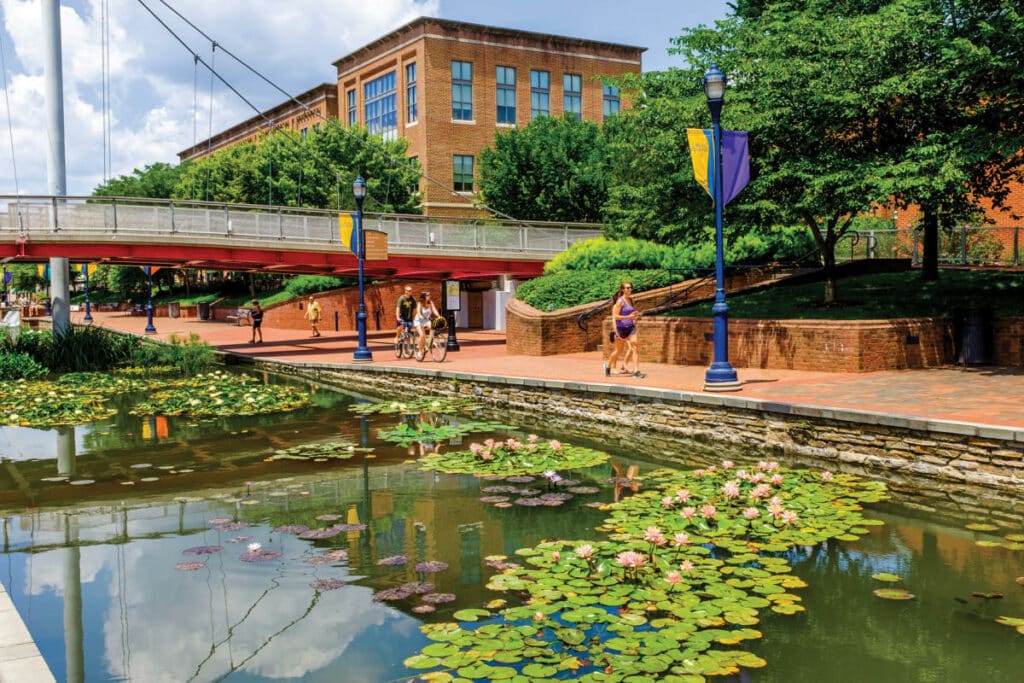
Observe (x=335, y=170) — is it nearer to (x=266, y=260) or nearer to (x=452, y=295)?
(x=266, y=260)

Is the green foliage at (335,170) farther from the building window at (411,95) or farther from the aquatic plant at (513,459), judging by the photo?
the aquatic plant at (513,459)

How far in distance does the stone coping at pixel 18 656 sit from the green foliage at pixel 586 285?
19743 millimetres

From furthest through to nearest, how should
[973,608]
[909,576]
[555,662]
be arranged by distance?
[909,576] → [973,608] → [555,662]

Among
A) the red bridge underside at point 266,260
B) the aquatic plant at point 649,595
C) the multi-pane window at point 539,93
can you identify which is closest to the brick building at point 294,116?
the multi-pane window at point 539,93

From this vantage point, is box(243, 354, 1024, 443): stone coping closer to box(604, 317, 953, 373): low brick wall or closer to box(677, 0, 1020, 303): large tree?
box(604, 317, 953, 373): low brick wall

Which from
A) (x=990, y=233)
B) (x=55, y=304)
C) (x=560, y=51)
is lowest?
(x=55, y=304)

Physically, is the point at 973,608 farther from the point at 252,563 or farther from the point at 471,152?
the point at 471,152

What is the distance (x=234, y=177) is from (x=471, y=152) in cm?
1526

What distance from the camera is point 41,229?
26.7 meters

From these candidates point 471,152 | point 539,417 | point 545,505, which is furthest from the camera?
Answer: point 471,152

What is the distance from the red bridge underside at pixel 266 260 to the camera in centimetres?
2755

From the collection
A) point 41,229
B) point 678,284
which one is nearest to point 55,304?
point 41,229

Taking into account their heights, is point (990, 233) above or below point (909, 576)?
above

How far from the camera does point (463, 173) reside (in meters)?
57.8
